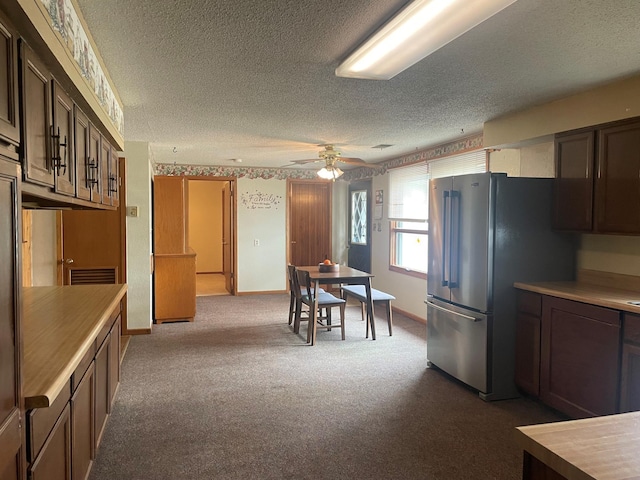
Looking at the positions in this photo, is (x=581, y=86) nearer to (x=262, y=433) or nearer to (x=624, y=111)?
A: (x=624, y=111)

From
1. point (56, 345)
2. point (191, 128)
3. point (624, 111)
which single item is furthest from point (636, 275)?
point (191, 128)

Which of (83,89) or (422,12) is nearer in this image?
(422,12)

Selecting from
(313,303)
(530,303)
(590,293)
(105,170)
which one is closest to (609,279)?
(590,293)

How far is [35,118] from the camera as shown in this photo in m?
1.60

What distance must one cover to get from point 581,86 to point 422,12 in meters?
1.80

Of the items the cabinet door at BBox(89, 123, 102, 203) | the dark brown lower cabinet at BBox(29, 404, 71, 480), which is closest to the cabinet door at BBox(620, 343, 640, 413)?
the dark brown lower cabinet at BBox(29, 404, 71, 480)

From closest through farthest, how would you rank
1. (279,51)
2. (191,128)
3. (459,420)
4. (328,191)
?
(279,51) < (459,420) < (191,128) < (328,191)

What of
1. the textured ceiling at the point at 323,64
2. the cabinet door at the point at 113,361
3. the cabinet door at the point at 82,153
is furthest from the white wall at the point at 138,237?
the cabinet door at the point at 82,153

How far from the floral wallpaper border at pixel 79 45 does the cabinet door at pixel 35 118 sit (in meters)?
0.19

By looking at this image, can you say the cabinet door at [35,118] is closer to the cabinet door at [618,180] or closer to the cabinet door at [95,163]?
the cabinet door at [95,163]

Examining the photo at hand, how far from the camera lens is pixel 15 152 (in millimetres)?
1400

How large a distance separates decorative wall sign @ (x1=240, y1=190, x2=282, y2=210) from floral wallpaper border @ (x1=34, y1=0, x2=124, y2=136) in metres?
4.89

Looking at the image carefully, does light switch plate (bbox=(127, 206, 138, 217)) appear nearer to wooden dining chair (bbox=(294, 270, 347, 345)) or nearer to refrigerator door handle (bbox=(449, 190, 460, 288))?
wooden dining chair (bbox=(294, 270, 347, 345))

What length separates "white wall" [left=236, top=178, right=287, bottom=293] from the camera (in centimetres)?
802
